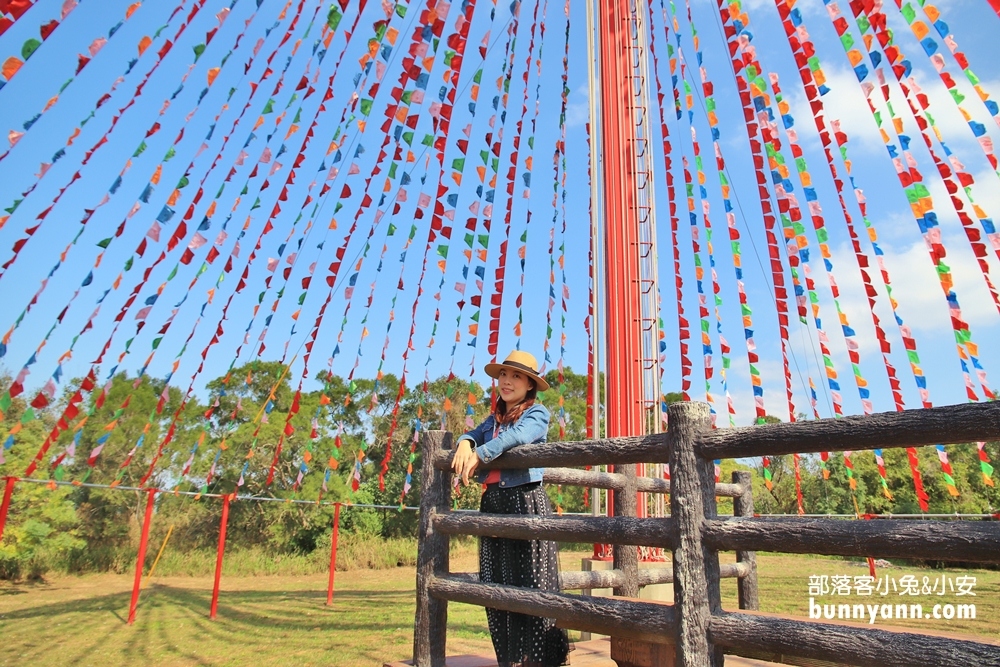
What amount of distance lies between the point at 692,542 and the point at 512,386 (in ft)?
4.04

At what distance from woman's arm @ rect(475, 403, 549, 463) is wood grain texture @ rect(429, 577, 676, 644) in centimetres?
60

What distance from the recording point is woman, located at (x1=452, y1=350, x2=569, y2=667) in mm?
2945

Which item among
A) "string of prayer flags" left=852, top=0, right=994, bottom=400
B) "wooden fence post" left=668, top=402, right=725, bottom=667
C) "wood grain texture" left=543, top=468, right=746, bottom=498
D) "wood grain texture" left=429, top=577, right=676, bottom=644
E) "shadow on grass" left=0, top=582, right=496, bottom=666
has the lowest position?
"shadow on grass" left=0, top=582, right=496, bottom=666

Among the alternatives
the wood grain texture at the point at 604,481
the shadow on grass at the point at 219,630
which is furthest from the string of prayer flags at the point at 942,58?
the shadow on grass at the point at 219,630

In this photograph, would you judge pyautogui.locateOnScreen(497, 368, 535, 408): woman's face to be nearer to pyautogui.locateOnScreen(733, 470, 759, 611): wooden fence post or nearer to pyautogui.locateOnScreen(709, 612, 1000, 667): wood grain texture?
pyautogui.locateOnScreen(709, 612, 1000, 667): wood grain texture

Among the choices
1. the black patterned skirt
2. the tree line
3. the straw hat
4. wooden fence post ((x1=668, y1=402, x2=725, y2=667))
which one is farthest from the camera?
the tree line

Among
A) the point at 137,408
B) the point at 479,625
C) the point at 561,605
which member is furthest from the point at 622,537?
the point at 137,408

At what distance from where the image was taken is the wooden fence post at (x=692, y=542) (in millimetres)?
2197

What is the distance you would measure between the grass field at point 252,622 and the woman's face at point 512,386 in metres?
3.25

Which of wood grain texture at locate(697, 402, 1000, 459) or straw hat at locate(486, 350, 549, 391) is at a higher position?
straw hat at locate(486, 350, 549, 391)

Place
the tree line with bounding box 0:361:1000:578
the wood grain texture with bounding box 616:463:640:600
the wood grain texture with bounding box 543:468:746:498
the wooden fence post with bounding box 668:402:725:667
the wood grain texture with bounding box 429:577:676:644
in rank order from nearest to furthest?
1. the wooden fence post with bounding box 668:402:725:667
2. the wood grain texture with bounding box 429:577:676:644
3. the wood grain texture with bounding box 543:468:746:498
4. the wood grain texture with bounding box 616:463:640:600
5. the tree line with bounding box 0:361:1000:578

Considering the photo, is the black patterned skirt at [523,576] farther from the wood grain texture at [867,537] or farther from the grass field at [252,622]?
the grass field at [252,622]

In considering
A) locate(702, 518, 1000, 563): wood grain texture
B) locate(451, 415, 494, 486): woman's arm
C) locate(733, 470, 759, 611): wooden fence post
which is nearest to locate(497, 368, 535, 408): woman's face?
locate(451, 415, 494, 486): woman's arm

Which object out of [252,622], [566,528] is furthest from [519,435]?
[252,622]
